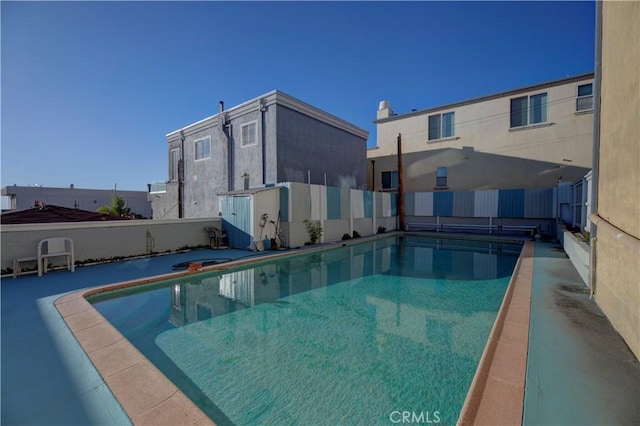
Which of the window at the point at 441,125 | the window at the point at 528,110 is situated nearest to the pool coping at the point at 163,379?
the window at the point at 528,110

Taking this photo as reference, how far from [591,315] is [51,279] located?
10.0 metres

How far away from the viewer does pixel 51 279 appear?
5.91m

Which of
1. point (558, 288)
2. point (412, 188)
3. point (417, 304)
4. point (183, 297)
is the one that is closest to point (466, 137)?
point (412, 188)

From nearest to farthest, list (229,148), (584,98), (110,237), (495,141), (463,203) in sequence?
(110,237) < (584,98) < (229,148) < (495,141) < (463,203)

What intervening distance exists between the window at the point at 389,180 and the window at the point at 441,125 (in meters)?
3.37

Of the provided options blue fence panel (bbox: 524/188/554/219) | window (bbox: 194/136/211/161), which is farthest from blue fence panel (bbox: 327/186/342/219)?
blue fence panel (bbox: 524/188/554/219)

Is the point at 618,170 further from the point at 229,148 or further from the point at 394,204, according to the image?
the point at 394,204

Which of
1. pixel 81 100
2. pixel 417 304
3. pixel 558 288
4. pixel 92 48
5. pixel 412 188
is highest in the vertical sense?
pixel 92 48

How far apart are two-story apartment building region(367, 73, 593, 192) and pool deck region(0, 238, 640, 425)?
1328 centimetres

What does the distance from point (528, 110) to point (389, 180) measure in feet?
28.4

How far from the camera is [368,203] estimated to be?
1477 cm

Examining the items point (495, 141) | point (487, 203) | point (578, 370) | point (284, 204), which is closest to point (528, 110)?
point (495, 141)

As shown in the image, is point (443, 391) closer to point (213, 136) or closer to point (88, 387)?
point (88, 387)

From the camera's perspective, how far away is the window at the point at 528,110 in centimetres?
1443
